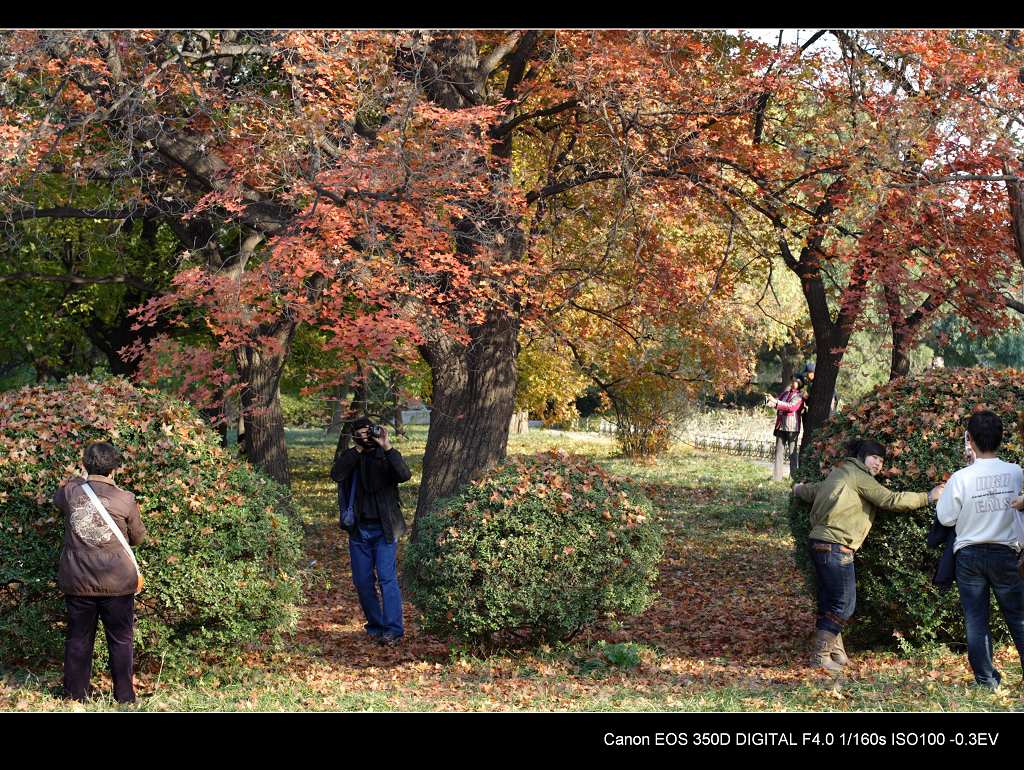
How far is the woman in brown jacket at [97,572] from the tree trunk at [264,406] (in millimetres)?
7561

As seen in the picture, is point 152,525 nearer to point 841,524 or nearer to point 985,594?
point 841,524

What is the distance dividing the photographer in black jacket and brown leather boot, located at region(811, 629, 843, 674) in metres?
3.24

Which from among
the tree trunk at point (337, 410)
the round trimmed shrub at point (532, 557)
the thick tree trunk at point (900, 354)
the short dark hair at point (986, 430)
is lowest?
the round trimmed shrub at point (532, 557)

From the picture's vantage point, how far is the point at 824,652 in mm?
7066

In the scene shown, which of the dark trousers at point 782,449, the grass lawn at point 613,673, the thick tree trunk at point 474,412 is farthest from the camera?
the dark trousers at point 782,449

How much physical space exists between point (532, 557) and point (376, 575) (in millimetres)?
→ 1915

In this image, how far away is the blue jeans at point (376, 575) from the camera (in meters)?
8.19

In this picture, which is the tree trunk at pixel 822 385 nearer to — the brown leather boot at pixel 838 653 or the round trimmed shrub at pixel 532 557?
the brown leather boot at pixel 838 653

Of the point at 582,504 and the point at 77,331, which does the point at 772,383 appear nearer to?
the point at 77,331

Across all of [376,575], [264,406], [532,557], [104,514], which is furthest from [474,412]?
[104,514]

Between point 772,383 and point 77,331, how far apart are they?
30176 mm

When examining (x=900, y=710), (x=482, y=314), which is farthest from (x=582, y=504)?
(x=482, y=314)

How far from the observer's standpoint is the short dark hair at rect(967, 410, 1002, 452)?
5820 mm

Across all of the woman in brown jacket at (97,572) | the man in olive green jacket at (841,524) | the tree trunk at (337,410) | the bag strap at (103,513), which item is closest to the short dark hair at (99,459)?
the woman in brown jacket at (97,572)
